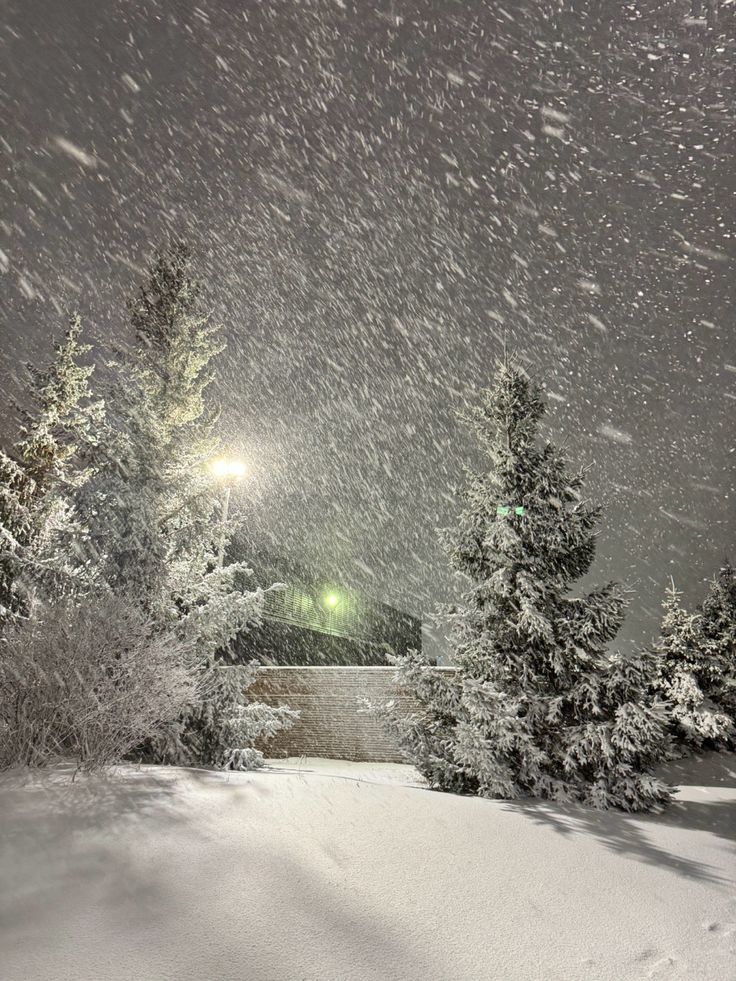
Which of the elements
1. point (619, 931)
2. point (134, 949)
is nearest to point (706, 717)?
point (619, 931)

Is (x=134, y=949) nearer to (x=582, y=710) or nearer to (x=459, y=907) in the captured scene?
(x=459, y=907)

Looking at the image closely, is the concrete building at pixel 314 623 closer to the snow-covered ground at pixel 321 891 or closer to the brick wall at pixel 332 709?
the brick wall at pixel 332 709

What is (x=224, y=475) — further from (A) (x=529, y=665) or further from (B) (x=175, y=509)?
(A) (x=529, y=665)

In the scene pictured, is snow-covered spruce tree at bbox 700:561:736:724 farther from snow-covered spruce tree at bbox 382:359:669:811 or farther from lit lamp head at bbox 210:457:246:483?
lit lamp head at bbox 210:457:246:483

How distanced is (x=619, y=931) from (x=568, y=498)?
9.10 metres

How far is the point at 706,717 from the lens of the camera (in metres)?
23.3

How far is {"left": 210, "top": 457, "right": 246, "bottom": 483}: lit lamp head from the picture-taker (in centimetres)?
1474

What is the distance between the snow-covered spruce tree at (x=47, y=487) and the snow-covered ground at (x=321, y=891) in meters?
5.91

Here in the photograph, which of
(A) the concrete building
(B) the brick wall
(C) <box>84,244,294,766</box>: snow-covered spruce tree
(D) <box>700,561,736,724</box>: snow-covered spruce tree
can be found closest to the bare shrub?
(C) <box>84,244,294,766</box>: snow-covered spruce tree

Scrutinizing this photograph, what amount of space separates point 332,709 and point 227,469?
989 centimetres

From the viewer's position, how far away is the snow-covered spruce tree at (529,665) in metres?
10.4

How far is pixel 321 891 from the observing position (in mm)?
4641

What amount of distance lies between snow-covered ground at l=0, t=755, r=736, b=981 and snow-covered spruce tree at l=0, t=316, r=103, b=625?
591 cm

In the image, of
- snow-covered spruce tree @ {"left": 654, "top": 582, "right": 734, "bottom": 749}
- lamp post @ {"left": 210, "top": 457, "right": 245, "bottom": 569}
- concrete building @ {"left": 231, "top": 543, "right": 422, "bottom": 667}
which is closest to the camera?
lamp post @ {"left": 210, "top": 457, "right": 245, "bottom": 569}
